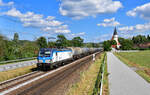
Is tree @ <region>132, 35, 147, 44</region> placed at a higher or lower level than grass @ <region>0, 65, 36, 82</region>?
higher

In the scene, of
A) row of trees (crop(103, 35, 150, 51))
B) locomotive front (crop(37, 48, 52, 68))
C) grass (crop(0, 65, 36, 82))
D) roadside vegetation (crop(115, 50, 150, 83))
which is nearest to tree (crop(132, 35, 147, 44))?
row of trees (crop(103, 35, 150, 51))

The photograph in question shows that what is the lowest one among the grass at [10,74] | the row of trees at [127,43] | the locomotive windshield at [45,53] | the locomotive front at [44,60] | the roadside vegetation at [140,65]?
the roadside vegetation at [140,65]

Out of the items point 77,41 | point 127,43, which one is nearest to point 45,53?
point 127,43

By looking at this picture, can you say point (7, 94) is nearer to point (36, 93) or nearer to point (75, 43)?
point (36, 93)

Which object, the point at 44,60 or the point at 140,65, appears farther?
the point at 140,65

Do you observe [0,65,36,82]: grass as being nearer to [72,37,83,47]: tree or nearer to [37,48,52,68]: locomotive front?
[37,48,52,68]: locomotive front

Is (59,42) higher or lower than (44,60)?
higher

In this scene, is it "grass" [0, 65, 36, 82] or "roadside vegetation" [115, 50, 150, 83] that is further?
"roadside vegetation" [115, 50, 150, 83]

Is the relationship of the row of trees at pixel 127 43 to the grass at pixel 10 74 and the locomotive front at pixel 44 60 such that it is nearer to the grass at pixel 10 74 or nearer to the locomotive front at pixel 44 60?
the locomotive front at pixel 44 60

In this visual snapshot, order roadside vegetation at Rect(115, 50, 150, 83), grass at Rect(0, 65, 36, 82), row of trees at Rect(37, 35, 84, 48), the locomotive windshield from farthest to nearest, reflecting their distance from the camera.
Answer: row of trees at Rect(37, 35, 84, 48), the locomotive windshield, roadside vegetation at Rect(115, 50, 150, 83), grass at Rect(0, 65, 36, 82)

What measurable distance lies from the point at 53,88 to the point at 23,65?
12559 mm

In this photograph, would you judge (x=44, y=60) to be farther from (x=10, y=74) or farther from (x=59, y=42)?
(x=59, y=42)

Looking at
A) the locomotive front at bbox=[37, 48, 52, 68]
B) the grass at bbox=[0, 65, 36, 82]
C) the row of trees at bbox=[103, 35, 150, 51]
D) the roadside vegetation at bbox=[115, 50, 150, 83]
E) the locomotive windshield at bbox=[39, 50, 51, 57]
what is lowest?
the roadside vegetation at bbox=[115, 50, 150, 83]

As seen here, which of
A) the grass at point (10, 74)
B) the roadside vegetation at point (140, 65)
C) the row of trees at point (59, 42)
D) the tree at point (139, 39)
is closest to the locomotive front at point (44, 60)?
the grass at point (10, 74)
